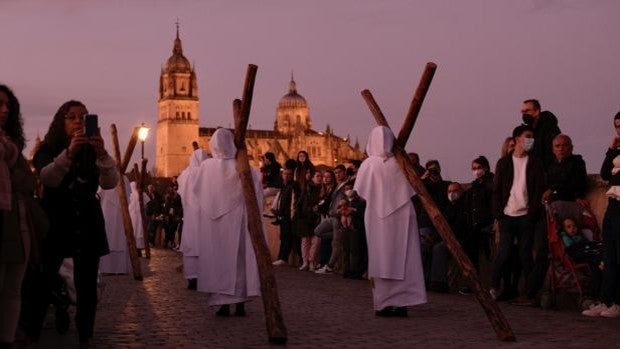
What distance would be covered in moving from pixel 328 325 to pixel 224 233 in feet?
8.06

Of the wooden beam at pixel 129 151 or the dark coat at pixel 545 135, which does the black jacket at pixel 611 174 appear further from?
the wooden beam at pixel 129 151

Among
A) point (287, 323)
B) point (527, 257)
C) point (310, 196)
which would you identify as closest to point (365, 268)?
point (310, 196)

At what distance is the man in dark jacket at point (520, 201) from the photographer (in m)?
14.6

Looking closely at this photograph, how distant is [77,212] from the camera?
956cm

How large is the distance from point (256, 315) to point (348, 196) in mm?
6813

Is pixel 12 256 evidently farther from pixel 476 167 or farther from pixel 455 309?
pixel 476 167

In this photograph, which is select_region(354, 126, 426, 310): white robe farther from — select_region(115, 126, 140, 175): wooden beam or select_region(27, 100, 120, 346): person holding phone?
select_region(115, 126, 140, 175): wooden beam

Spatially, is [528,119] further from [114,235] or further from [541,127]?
[114,235]

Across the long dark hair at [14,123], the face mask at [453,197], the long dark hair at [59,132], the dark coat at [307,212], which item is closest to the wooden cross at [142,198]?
the dark coat at [307,212]

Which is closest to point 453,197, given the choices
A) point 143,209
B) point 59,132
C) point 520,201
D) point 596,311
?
point 520,201

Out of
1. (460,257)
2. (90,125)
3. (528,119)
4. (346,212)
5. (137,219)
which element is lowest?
(460,257)

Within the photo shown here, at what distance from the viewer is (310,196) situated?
23047 mm

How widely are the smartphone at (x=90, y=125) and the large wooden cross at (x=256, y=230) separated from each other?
94.3 inches

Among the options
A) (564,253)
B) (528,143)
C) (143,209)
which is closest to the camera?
(564,253)
